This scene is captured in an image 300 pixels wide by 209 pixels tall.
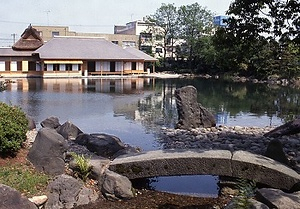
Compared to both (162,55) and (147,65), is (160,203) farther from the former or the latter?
(162,55)

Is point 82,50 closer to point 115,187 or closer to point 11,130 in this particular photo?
point 11,130

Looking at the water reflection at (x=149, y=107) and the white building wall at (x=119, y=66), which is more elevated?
the white building wall at (x=119, y=66)

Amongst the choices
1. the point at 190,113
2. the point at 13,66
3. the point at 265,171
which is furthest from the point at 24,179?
the point at 13,66

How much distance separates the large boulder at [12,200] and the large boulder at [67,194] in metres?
0.54

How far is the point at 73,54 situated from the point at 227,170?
36.9 meters

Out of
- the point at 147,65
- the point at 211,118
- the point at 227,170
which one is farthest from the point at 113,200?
the point at 147,65

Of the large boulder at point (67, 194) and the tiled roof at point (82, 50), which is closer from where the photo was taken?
the large boulder at point (67, 194)

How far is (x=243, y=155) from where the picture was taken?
6.91m

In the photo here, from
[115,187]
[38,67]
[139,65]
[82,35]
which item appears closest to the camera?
[115,187]

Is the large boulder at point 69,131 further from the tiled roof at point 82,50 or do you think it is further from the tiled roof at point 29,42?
the tiled roof at point 29,42

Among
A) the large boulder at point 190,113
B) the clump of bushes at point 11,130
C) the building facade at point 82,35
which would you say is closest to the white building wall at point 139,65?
the building facade at point 82,35

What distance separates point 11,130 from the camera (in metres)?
6.78

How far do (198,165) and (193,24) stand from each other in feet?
155

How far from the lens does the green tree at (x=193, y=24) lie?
5222 centimetres
